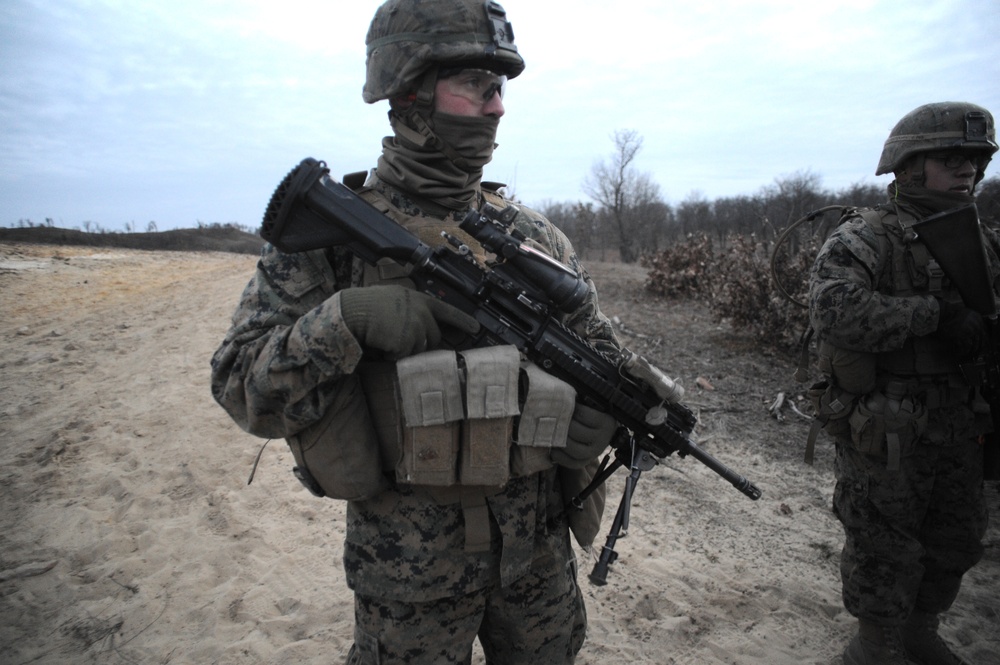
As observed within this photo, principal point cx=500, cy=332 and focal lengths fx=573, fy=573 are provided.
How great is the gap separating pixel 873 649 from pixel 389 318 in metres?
2.91

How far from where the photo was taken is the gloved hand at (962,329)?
2619 mm

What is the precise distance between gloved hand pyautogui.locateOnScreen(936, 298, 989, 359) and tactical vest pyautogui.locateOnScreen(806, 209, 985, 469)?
0.07 m

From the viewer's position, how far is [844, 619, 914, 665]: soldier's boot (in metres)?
2.76

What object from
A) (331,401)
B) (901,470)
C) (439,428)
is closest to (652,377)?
(439,428)

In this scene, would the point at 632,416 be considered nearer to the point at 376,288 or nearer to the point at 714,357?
the point at 376,288

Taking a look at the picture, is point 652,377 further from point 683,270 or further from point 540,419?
point 683,270

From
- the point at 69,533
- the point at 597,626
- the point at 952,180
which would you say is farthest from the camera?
the point at 69,533

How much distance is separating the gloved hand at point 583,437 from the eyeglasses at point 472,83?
1054 millimetres

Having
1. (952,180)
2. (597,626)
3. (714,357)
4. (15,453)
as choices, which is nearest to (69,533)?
(15,453)

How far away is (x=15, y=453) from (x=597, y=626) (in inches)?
204

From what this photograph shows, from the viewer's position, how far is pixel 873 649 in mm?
2781

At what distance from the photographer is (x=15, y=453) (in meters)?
5.06

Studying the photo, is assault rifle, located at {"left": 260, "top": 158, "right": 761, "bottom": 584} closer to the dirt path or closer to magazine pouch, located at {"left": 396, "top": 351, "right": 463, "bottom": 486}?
magazine pouch, located at {"left": 396, "top": 351, "right": 463, "bottom": 486}

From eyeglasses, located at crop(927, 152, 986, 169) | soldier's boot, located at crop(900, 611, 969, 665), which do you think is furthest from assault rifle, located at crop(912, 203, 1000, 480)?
soldier's boot, located at crop(900, 611, 969, 665)
